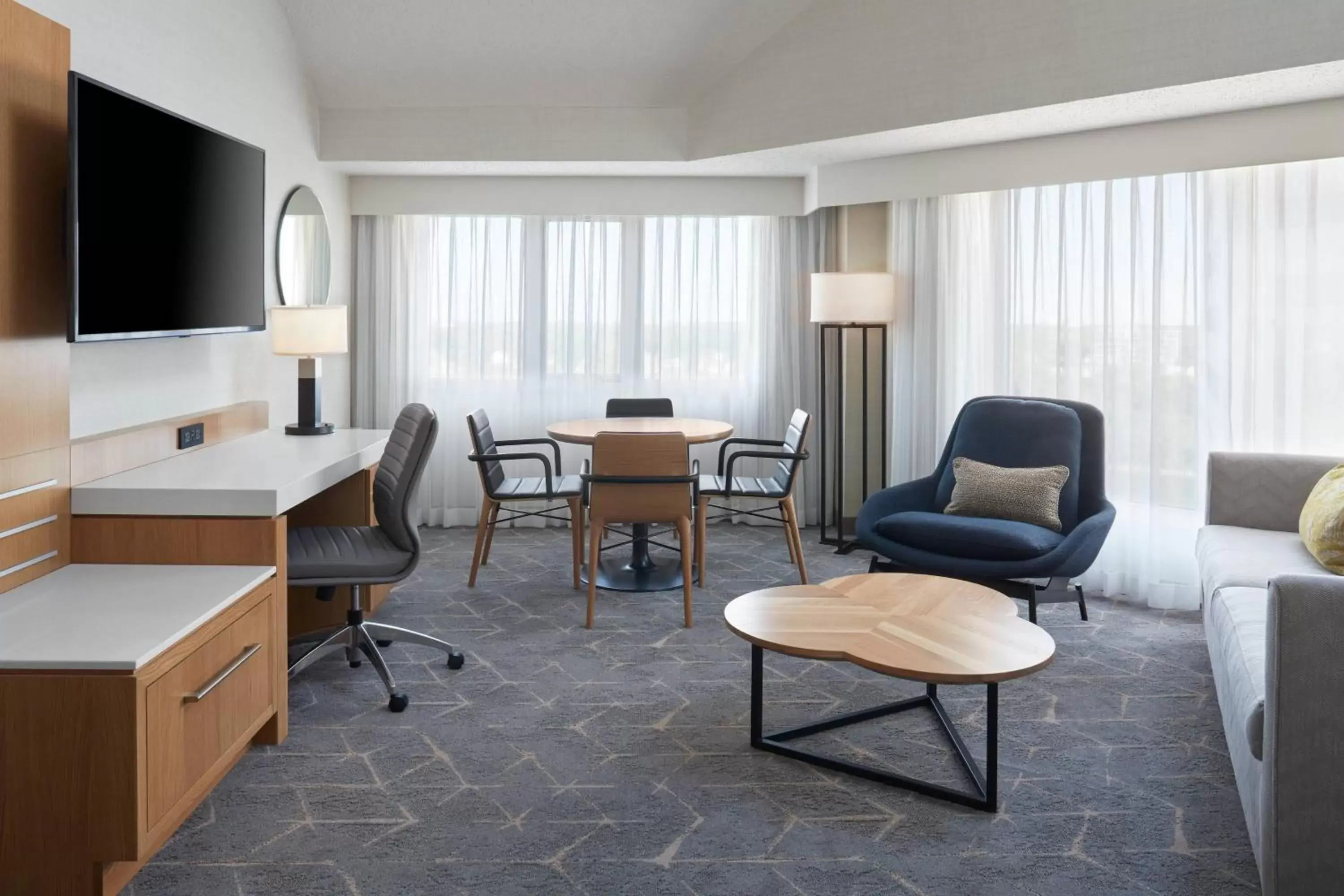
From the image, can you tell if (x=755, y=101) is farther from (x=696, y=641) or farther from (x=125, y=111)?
(x=125, y=111)

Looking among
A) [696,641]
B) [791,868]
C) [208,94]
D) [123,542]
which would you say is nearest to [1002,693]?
[696,641]

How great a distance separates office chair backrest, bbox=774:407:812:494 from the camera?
17.9ft

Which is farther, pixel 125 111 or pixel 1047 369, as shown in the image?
pixel 1047 369

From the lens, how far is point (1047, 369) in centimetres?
564

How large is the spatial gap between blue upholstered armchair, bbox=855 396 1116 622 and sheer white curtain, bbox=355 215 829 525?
72.1 inches

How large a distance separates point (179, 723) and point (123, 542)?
899 millimetres

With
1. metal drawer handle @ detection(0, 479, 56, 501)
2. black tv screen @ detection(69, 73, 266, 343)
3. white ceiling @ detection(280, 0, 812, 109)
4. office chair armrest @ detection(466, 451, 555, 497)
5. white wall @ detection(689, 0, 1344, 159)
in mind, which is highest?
white ceiling @ detection(280, 0, 812, 109)

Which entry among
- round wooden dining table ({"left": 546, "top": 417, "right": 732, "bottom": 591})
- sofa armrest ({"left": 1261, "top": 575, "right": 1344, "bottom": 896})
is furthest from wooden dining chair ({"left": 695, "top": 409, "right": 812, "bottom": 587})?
sofa armrest ({"left": 1261, "top": 575, "right": 1344, "bottom": 896})

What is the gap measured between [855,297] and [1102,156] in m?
1.50

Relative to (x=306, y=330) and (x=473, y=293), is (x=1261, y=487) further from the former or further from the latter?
(x=473, y=293)

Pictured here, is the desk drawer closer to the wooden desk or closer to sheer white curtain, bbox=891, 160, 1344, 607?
the wooden desk

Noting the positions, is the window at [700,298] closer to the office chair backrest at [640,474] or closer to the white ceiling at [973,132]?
the white ceiling at [973,132]

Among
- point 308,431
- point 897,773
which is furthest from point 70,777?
point 308,431

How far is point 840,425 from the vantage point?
662 cm
